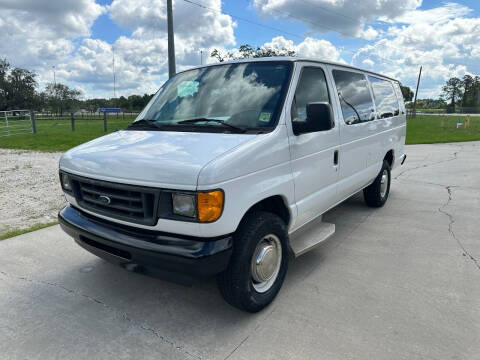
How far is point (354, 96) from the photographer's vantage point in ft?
14.6

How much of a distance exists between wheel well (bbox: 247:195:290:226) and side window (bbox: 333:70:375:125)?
1520mm

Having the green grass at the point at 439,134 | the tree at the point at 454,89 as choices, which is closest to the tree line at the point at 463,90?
the tree at the point at 454,89

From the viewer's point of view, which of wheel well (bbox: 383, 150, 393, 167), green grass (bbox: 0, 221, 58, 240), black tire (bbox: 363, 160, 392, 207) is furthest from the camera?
wheel well (bbox: 383, 150, 393, 167)

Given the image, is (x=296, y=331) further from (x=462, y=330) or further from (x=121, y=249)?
(x=121, y=249)

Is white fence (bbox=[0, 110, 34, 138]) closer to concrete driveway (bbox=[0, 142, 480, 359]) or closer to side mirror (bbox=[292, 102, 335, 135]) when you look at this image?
concrete driveway (bbox=[0, 142, 480, 359])

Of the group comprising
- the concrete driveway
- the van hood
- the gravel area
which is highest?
the van hood

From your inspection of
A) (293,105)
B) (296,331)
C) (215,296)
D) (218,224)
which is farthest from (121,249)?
(293,105)

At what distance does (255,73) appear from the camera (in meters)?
3.44

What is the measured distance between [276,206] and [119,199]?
1353 mm

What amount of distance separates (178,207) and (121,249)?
0.60 m

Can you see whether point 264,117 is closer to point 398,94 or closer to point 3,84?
point 398,94

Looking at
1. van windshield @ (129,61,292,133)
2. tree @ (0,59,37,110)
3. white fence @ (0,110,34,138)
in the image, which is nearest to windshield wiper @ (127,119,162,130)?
van windshield @ (129,61,292,133)

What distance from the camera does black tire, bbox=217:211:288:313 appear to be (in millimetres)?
2675

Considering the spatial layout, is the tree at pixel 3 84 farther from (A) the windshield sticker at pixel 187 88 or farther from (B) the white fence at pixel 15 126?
(A) the windshield sticker at pixel 187 88
